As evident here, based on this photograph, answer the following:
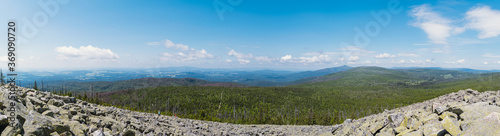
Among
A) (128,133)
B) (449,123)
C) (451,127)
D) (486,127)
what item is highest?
(486,127)

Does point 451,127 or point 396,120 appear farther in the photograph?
point 396,120

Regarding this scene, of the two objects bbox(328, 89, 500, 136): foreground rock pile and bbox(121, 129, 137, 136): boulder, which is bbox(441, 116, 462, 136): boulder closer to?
bbox(328, 89, 500, 136): foreground rock pile

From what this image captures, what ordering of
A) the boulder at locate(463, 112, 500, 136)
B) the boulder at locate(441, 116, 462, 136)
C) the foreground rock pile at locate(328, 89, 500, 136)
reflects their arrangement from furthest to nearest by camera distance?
the boulder at locate(441, 116, 462, 136) → the foreground rock pile at locate(328, 89, 500, 136) → the boulder at locate(463, 112, 500, 136)

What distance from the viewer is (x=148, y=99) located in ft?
558

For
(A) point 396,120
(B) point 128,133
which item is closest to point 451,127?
(A) point 396,120

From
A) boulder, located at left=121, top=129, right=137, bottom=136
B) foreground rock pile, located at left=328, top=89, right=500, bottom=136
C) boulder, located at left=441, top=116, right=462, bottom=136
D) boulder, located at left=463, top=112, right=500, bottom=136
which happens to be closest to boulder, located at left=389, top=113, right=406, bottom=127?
foreground rock pile, located at left=328, top=89, right=500, bottom=136

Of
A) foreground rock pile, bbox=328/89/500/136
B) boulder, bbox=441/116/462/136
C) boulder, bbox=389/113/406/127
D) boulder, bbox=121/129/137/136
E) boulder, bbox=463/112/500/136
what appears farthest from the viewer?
boulder, bbox=389/113/406/127

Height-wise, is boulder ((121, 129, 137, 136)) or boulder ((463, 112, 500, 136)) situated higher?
boulder ((463, 112, 500, 136))

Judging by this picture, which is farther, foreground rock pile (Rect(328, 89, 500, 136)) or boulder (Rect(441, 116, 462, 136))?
boulder (Rect(441, 116, 462, 136))

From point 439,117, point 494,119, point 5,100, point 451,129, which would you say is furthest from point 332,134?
point 5,100

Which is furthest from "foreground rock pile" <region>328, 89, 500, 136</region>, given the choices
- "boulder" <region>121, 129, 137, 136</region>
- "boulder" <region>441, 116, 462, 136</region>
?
"boulder" <region>121, 129, 137, 136</region>

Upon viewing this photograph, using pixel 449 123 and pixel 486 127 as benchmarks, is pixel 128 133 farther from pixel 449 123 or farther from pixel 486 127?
pixel 486 127

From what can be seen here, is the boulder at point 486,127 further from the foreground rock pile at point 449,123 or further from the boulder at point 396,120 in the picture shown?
the boulder at point 396,120

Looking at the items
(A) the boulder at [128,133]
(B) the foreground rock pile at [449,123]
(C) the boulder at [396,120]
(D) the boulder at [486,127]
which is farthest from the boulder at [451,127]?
(A) the boulder at [128,133]
